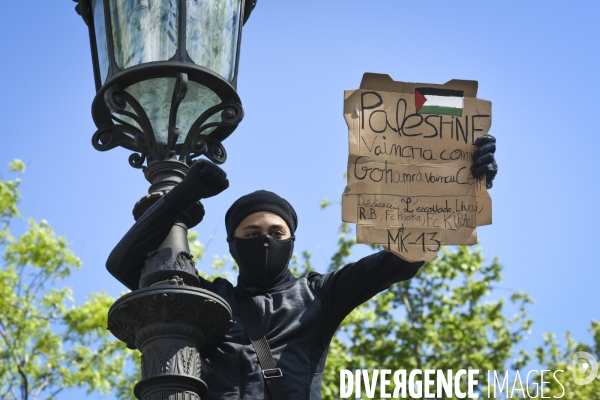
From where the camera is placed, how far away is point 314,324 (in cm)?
505

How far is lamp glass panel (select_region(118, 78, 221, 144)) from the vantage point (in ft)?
16.7

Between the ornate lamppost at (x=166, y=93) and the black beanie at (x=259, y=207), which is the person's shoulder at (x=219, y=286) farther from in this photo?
the ornate lamppost at (x=166, y=93)

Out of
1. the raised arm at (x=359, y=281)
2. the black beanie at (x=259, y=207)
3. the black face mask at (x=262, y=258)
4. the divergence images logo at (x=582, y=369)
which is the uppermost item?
the divergence images logo at (x=582, y=369)

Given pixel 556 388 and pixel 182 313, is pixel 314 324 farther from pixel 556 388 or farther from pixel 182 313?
pixel 556 388

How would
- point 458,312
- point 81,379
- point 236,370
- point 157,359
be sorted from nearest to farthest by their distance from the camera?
1. point 157,359
2. point 236,370
3. point 81,379
4. point 458,312

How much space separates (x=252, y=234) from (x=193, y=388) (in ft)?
4.18

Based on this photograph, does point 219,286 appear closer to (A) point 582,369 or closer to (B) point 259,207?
(B) point 259,207

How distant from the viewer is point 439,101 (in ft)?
16.9

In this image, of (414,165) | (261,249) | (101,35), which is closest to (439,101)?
(414,165)

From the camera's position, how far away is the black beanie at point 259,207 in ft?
17.6

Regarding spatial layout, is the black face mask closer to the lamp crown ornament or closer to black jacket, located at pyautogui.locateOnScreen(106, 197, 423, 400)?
black jacket, located at pyautogui.locateOnScreen(106, 197, 423, 400)

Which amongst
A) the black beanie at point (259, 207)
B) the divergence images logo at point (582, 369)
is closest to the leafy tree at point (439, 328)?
the divergence images logo at point (582, 369)

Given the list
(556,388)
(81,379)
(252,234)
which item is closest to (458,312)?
(556,388)

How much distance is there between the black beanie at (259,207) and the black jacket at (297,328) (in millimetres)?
305
